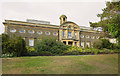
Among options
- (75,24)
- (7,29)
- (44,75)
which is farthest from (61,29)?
(44,75)

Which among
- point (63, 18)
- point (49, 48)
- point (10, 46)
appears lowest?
point (49, 48)

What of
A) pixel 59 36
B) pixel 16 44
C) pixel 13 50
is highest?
pixel 59 36

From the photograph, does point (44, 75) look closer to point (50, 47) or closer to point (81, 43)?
point (50, 47)

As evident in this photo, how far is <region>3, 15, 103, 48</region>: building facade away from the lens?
70.4ft

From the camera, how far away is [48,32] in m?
24.8

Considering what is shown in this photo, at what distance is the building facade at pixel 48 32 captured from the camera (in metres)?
21.5

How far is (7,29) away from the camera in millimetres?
20547

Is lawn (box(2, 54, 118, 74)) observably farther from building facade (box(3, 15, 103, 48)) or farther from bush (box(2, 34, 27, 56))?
building facade (box(3, 15, 103, 48))

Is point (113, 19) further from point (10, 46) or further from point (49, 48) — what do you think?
point (10, 46)

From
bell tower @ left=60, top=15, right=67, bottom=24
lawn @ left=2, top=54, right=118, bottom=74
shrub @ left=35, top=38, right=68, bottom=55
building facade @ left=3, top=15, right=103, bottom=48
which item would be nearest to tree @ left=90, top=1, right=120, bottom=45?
lawn @ left=2, top=54, right=118, bottom=74

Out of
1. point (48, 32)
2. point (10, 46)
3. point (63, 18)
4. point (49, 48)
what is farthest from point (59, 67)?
point (63, 18)

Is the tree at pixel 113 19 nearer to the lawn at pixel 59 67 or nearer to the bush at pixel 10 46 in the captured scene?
the lawn at pixel 59 67

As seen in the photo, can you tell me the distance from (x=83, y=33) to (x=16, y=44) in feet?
79.8

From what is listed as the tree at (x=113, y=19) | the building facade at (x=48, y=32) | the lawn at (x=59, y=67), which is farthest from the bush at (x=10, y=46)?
the tree at (x=113, y=19)
